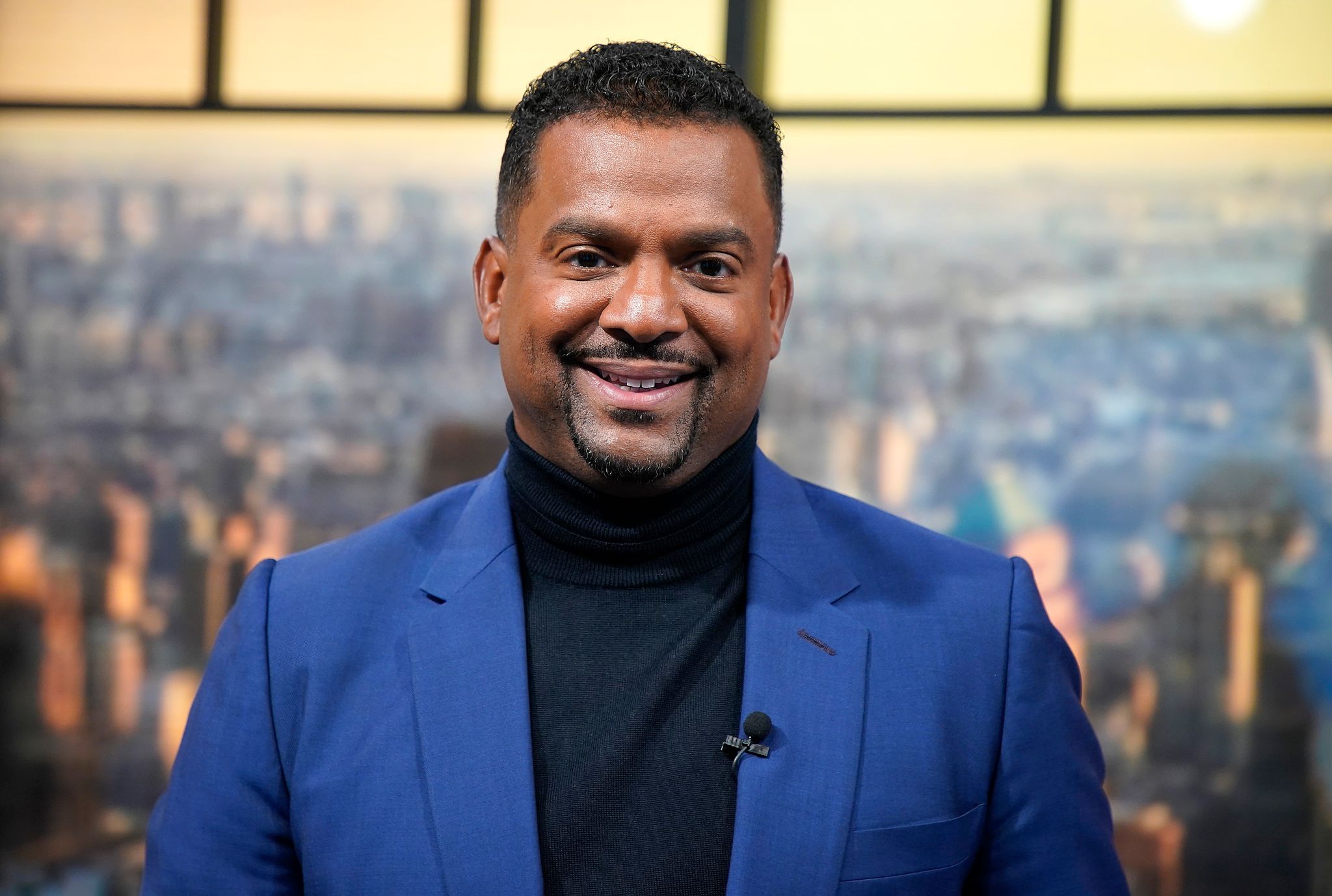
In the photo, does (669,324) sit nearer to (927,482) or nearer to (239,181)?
(927,482)

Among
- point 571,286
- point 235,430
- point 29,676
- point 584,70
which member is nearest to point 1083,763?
point 571,286

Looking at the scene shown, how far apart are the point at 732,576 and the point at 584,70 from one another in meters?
0.75

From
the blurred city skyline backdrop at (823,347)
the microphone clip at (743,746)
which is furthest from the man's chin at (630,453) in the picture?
the blurred city skyline backdrop at (823,347)

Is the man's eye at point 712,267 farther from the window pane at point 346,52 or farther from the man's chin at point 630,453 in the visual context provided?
the window pane at point 346,52

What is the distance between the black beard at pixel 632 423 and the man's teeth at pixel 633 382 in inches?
1.4

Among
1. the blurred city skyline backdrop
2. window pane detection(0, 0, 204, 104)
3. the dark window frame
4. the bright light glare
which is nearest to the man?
the blurred city skyline backdrop

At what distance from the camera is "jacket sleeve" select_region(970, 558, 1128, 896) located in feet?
5.62

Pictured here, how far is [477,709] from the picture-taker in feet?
5.54

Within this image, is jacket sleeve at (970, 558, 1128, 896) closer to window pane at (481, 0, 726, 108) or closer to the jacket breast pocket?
the jacket breast pocket

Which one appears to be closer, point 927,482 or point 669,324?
point 669,324

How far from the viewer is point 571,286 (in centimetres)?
172

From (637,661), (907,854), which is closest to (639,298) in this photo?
(637,661)

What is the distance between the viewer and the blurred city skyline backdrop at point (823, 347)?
3307mm

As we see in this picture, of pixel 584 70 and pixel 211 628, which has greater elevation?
pixel 584 70
